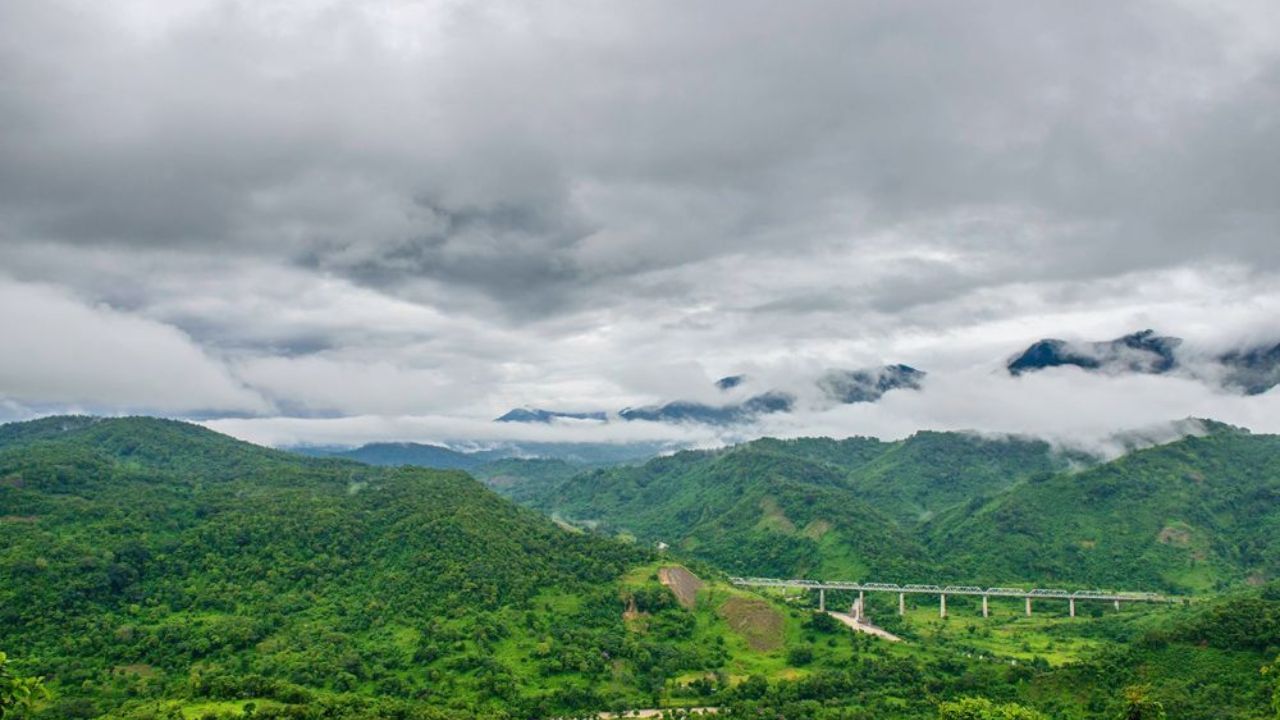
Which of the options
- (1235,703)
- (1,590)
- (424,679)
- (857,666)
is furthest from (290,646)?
(1235,703)

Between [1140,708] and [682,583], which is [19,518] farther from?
[1140,708]

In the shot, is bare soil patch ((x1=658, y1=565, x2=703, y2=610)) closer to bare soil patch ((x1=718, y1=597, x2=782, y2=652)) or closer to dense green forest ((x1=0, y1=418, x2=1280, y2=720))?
dense green forest ((x1=0, y1=418, x2=1280, y2=720))

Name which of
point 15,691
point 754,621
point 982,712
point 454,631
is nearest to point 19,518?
point 454,631

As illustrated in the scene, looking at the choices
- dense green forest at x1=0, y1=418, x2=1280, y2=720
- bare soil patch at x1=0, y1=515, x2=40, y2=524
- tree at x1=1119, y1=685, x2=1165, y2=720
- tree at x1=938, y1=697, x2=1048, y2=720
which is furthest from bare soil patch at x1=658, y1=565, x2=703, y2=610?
bare soil patch at x1=0, y1=515, x2=40, y2=524

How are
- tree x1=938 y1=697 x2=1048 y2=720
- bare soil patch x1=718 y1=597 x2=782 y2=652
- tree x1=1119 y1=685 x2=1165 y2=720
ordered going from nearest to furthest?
tree x1=1119 y1=685 x2=1165 y2=720
tree x1=938 y1=697 x2=1048 y2=720
bare soil patch x1=718 y1=597 x2=782 y2=652

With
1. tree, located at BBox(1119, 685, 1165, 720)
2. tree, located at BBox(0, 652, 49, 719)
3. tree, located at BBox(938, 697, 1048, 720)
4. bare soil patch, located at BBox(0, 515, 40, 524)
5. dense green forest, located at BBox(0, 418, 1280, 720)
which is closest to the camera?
tree, located at BBox(0, 652, 49, 719)

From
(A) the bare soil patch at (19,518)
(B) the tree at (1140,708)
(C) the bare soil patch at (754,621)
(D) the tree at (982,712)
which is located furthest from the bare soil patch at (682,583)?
(A) the bare soil patch at (19,518)

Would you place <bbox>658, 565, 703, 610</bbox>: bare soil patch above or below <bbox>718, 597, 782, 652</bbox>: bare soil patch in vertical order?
above

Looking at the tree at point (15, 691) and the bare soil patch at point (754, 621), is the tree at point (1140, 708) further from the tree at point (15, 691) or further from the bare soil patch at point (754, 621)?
the bare soil patch at point (754, 621)

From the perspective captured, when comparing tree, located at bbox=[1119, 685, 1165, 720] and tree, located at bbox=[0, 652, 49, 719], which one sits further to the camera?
tree, located at bbox=[1119, 685, 1165, 720]
